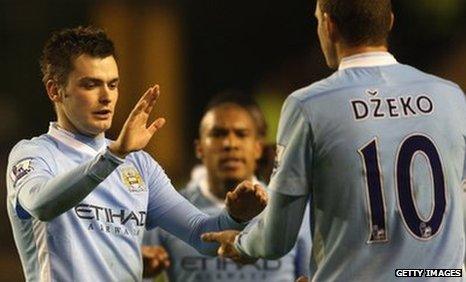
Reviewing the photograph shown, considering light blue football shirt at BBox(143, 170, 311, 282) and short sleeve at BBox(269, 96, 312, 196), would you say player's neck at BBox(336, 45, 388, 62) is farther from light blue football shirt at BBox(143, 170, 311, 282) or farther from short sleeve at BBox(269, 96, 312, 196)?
light blue football shirt at BBox(143, 170, 311, 282)

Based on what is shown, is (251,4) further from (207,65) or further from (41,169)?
(41,169)

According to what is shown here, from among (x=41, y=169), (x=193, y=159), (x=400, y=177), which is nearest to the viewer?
(x=400, y=177)

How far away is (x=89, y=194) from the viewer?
17.4ft

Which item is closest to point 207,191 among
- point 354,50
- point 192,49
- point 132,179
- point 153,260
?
point 153,260

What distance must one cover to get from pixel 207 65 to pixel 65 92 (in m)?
9.54

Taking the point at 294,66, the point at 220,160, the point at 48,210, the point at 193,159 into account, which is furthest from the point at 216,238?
the point at 294,66

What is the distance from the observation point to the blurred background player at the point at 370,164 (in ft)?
15.7

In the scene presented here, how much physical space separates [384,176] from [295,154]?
30 cm

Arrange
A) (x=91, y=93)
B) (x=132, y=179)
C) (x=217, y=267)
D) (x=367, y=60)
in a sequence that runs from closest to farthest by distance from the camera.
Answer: (x=367, y=60), (x=91, y=93), (x=132, y=179), (x=217, y=267)

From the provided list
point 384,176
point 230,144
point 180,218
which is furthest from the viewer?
point 230,144

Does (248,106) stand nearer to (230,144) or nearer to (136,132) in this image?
(230,144)

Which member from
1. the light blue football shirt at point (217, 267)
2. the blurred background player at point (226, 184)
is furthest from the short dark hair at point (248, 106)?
the light blue football shirt at point (217, 267)

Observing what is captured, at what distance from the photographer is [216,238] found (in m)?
5.29

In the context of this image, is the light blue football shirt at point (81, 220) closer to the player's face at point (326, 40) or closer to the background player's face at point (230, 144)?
the player's face at point (326, 40)
